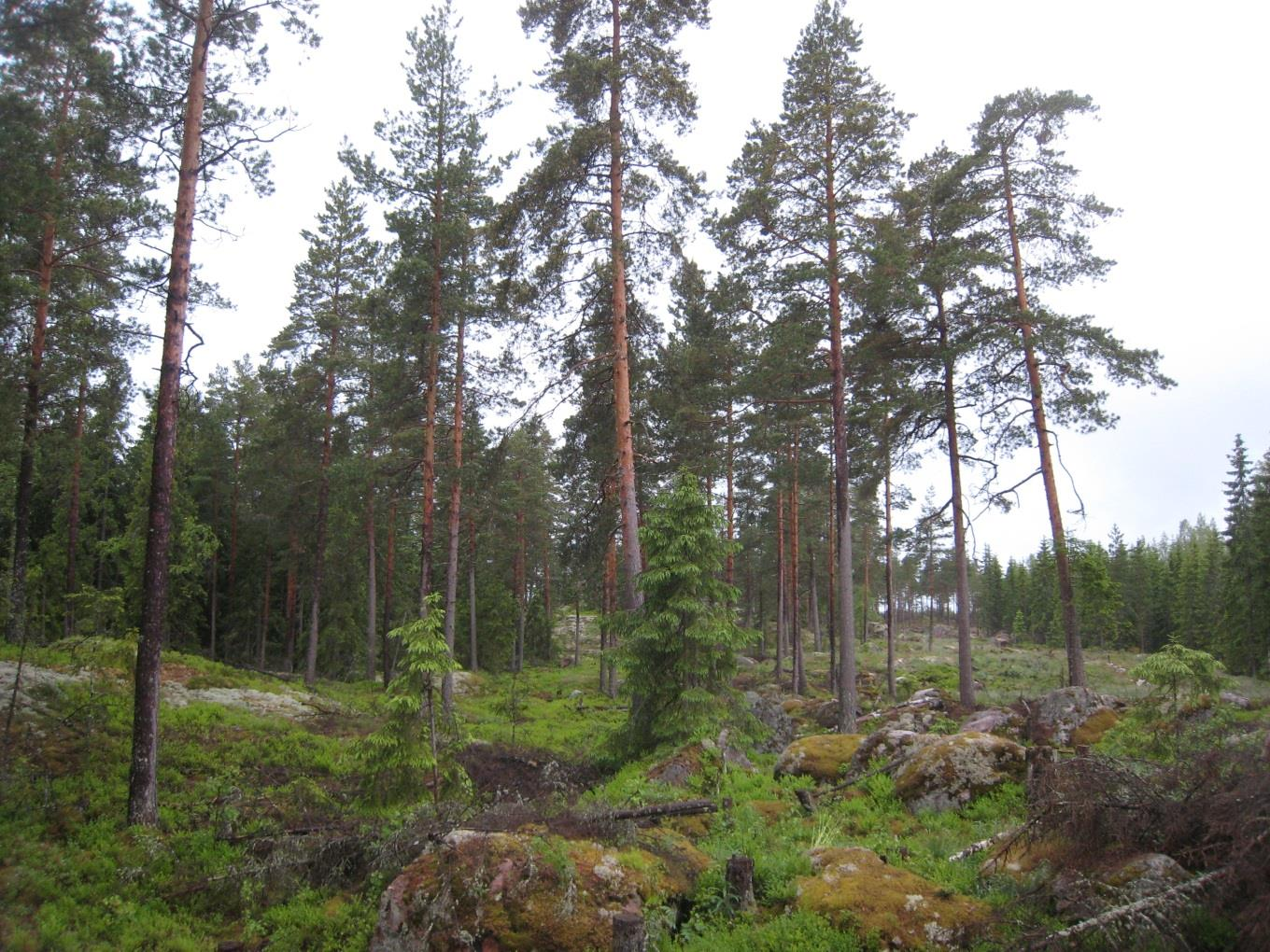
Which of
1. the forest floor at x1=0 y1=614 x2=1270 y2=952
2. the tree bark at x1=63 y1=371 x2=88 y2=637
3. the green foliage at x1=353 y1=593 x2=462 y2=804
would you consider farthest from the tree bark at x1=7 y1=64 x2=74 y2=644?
the green foliage at x1=353 y1=593 x2=462 y2=804

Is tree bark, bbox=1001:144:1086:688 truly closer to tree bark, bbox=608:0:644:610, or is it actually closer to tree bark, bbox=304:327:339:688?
tree bark, bbox=608:0:644:610

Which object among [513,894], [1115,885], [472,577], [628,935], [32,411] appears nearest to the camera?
[1115,885]

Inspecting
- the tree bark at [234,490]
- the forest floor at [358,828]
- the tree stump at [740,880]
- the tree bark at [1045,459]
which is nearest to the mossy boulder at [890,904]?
the forest floor at [358,828]

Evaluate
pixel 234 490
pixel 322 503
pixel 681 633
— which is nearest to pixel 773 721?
pixel 681 633

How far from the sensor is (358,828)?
331 inches

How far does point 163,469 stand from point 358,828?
5.60 metres

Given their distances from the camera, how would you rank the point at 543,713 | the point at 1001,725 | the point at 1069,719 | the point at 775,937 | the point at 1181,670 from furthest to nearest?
1. the point at 543,713
2. the point at 1001,725
3. the point at 1069,719
4. the point at 1181,670
5. the point at 775,937

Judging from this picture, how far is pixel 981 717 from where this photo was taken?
13.9 meters

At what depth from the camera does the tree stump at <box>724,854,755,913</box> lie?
6.23m

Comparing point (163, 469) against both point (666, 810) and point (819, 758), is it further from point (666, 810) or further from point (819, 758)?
point (819, 758)

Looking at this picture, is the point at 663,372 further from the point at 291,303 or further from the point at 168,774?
the point at 291,303

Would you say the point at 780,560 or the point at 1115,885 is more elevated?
the point at 780,560

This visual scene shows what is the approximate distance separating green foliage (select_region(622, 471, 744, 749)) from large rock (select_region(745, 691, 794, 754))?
2.62m

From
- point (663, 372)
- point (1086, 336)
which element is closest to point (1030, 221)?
point (1086, 336)
